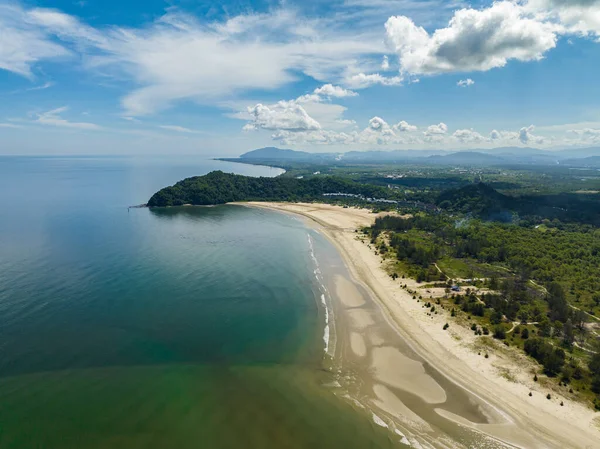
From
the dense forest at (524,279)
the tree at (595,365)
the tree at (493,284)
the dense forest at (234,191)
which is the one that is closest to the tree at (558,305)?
the dense forest at (524,279)

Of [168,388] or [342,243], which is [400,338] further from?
[342,243]

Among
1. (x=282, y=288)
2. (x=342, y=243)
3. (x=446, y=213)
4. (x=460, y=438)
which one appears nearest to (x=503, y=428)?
(x=460, y=438)

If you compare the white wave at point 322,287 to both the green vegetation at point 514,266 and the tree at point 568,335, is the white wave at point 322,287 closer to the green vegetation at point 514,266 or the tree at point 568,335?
the green vegetation at point 514,266

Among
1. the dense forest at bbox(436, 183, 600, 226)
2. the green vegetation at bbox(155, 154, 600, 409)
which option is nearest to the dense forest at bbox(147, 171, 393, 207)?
the green vegetation at bbox(155, 154, 600, 409)

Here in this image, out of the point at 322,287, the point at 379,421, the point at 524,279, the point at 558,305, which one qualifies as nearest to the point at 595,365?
the point at 558,305

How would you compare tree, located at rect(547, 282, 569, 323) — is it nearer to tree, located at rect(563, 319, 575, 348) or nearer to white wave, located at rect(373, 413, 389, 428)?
tree, located at rect(563, 319, 575, 348)

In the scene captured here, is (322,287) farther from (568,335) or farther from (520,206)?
(520,206)
